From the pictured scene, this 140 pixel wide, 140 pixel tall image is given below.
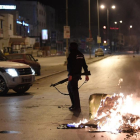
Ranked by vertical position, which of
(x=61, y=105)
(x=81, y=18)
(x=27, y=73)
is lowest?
(x=61, y=105)

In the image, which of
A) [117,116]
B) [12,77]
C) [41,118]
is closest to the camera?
[117,116]

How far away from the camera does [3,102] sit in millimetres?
10117

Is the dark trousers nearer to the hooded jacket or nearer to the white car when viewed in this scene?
the hooded jacket

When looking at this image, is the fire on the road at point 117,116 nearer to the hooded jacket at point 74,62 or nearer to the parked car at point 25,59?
the hooded jacket at point 74,62

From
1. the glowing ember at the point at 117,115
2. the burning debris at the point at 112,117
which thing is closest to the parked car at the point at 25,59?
the burning debris at the point at 112,117

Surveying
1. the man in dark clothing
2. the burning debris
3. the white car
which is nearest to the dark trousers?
the man in dark clothing

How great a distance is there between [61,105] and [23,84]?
8.84ft

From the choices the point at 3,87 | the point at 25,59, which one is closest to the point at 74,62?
the point at 3,87

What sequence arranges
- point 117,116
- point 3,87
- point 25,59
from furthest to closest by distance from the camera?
point 25,59 < point 3,87 < point 117,116

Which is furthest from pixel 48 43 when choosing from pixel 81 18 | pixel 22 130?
pixel 22 130

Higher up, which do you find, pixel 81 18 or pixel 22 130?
pixel 81 18

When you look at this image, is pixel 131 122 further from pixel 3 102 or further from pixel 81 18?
pixel 81 18

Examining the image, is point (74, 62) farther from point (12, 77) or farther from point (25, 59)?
point (25, 59)

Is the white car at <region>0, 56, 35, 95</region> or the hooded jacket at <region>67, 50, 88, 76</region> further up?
the hooded jacket at <region>67, 50, 88, 76</region>
